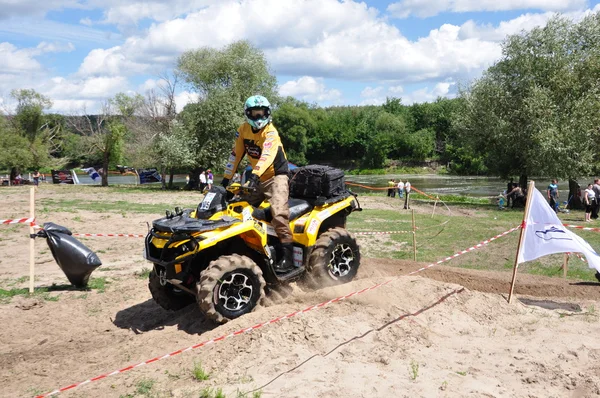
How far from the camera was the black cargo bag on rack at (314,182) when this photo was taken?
9.16 metres

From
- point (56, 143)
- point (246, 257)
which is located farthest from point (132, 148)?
point (246, 257)

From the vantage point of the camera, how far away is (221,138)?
134 ft

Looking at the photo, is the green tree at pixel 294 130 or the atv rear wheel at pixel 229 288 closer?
the atv rear wheel at pixel 229 288

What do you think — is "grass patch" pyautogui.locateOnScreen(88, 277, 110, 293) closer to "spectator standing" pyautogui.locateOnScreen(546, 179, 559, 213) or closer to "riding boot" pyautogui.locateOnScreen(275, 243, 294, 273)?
"riding boot" pyautogui.locateOnScreen(275, 243, 294, 273)

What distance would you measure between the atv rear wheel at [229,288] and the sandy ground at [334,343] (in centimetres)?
23

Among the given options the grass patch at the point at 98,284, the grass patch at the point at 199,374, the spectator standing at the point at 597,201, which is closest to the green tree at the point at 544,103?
the spectator standing at the point at 597,201

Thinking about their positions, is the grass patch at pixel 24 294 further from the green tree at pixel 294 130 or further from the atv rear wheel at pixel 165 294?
the green tree at pixel 294 130

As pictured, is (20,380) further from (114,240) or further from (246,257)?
(114,240)

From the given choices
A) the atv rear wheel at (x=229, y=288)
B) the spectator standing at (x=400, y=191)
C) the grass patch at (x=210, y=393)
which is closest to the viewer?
the grass patch at (x=210, y=393)

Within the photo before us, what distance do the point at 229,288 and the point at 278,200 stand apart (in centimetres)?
171

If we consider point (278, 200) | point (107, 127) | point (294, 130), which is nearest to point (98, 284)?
point (278, 200)

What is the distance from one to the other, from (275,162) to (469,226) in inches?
487

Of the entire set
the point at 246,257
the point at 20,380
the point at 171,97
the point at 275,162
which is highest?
the point at 171,97

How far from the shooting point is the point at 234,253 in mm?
7594
